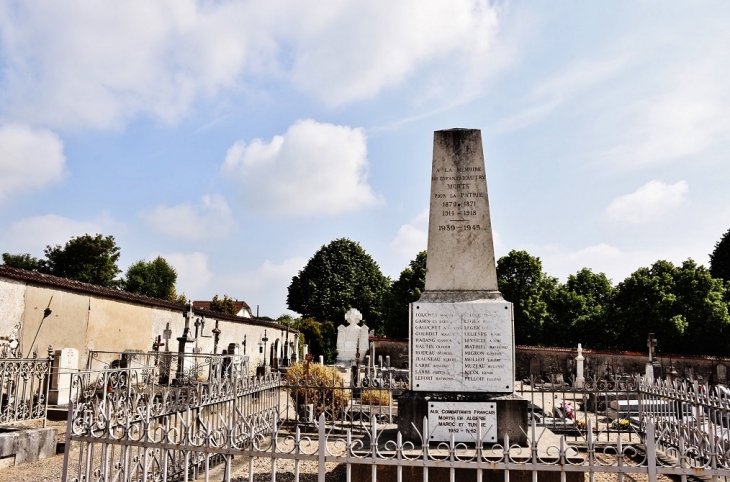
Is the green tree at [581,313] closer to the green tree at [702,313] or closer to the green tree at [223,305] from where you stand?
the green tree at [702,313]

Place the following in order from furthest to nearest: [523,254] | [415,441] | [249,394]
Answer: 1. [523,254]
2. [249,394]
3. [415,441]

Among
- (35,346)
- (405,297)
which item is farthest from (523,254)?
(35,346)

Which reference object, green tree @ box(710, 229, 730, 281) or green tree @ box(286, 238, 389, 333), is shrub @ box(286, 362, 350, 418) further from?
green tree @ box(710, 229, 730, 281)

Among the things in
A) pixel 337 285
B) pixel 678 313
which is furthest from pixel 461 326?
pixel 337 285

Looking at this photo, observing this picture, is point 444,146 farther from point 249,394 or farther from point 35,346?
point 35,346

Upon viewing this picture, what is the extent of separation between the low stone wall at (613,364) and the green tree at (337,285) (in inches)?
745

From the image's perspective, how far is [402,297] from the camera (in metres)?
40.2

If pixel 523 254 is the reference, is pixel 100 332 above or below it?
below

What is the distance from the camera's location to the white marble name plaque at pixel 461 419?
6914 mm

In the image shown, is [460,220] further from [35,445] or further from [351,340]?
[351,340]

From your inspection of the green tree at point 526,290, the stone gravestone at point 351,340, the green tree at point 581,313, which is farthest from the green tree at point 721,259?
the stone gravestone at point 351,340

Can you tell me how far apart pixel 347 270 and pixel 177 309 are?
1024 inches

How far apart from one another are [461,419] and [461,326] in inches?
43.9

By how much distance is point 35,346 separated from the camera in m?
16.8
